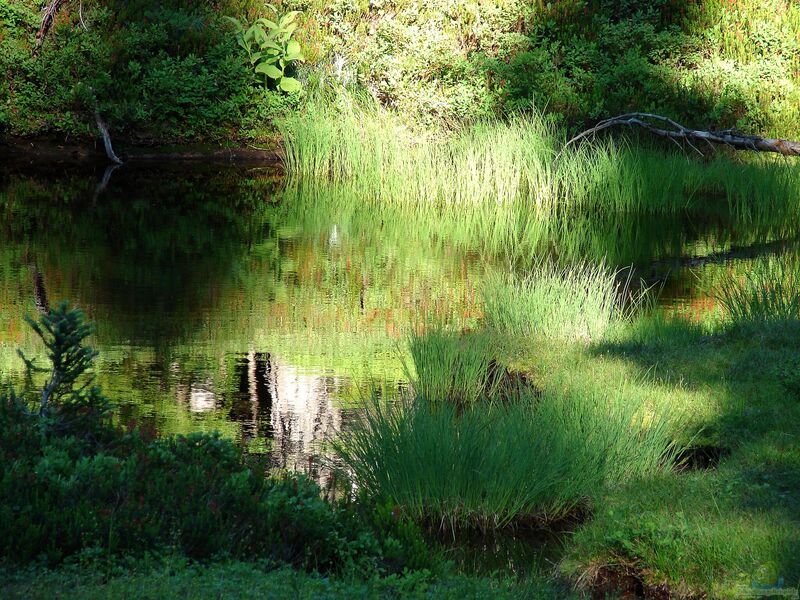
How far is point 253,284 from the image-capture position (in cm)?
→ 1020

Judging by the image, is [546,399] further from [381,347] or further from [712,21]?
[712,21]

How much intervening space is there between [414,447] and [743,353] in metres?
2.76

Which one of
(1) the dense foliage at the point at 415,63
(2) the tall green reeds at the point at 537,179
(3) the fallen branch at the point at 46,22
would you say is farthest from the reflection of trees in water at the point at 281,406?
(3) the fallen branch at the point at 46,22

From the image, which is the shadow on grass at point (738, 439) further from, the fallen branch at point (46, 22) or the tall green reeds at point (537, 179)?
the fallen branch at point (46, 22)

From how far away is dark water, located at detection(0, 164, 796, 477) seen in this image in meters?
6.80

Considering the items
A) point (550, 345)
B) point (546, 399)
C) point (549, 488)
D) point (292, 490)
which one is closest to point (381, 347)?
point (550, 345)

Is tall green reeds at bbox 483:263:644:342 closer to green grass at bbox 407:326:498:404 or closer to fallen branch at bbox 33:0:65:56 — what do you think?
green grass at bbox 407:326:498:404

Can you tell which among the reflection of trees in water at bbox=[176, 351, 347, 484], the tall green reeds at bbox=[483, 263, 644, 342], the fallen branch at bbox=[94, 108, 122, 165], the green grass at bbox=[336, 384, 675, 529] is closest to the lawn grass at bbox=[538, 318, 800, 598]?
the green grass at bbox=[336, 384, 675, 529]

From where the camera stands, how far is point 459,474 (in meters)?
5.21

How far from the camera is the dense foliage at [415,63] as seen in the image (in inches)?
777

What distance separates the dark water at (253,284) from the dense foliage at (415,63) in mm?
2999

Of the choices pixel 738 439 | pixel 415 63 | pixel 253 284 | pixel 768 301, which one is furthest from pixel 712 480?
pixel 415 63

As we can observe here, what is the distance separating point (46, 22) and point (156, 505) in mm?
18085

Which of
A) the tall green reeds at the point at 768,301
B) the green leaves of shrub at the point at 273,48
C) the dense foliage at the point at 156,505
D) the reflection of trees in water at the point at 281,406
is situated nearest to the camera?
the dense foliage at the point at 156,505
